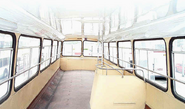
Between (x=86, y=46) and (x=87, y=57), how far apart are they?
0.82m

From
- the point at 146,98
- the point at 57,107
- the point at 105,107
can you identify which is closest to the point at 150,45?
the point at 146,98

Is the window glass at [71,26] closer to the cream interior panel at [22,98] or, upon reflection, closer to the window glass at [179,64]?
the cream interior panel at [22,98]

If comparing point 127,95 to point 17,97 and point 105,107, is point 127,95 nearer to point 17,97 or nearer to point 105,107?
point 105,107

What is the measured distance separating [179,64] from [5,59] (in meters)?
→ 3.14

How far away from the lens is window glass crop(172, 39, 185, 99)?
6.57 feet

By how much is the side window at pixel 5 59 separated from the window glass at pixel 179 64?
298 centimetres

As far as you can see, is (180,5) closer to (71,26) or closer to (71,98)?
(71,98)

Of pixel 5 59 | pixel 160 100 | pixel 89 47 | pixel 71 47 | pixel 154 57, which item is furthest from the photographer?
pixel 89 47

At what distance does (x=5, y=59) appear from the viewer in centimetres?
204

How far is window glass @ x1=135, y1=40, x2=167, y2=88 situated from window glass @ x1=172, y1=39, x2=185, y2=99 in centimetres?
26

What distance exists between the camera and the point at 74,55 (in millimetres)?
8477

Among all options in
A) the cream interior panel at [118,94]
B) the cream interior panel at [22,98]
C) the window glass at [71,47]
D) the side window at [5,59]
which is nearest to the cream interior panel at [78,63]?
the window glass at [71,47]

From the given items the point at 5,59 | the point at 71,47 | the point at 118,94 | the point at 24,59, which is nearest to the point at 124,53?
the point at 118,94

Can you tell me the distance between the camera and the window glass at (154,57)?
8.31 feet
